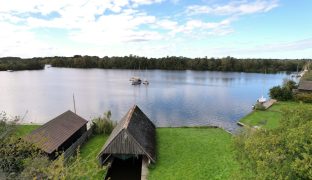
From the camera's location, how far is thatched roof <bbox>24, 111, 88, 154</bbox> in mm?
23152

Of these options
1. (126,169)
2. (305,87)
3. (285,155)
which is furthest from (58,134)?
(305,87)

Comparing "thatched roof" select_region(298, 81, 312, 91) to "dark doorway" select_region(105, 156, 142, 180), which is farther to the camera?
"thatched roof" select_region(298, 81, 312, 91)

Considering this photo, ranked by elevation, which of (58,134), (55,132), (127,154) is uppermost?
(55,132)

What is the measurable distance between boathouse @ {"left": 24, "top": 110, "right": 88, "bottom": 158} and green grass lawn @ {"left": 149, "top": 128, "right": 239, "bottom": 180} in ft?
29.9

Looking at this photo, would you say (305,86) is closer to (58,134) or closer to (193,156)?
(193,156)

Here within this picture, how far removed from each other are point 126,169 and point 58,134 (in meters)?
7.97

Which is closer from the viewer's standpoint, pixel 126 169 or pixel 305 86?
pixel 126 169

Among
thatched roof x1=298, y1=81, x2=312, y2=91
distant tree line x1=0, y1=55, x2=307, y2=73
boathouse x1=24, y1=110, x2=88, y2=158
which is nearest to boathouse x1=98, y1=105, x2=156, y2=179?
boathouse x1=24, y1=110, x2=88, y2=158

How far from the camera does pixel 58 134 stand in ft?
85.1

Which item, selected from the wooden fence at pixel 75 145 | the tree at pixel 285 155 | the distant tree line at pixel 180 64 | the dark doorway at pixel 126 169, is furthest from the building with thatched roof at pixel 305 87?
the distant tree line at pixel 180 64

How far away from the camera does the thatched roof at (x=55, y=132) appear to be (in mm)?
23152

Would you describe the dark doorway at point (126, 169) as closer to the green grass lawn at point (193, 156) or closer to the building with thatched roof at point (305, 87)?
the green grass lawn at point (193, 156)

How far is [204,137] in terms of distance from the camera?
31.3 meters

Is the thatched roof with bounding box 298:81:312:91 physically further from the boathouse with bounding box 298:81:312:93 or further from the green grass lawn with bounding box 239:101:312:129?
the green grass lawn with bounding box 239:101:312:129
